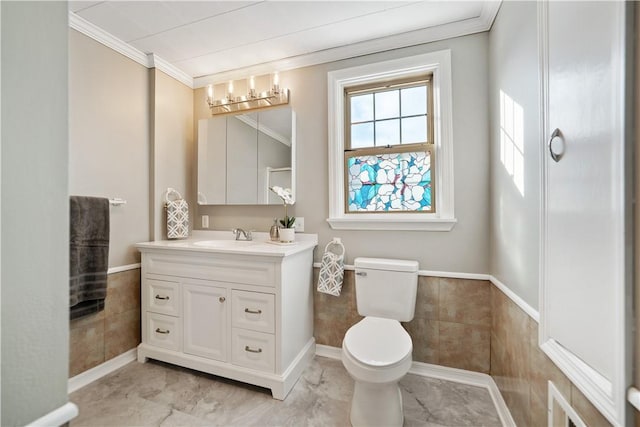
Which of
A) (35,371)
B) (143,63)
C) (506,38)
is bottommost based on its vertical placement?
(35,371)

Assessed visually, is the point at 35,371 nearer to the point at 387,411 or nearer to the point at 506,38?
the point at 387,411

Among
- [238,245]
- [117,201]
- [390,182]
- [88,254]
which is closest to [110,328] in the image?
[88,254]

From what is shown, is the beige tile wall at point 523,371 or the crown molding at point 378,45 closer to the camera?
the beige tile wall at point 523,371

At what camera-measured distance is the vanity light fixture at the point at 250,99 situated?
7.20ft

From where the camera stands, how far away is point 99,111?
6.07ft

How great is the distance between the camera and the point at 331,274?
1938mm

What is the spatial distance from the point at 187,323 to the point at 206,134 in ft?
5.14

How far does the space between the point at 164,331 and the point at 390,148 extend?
6.90 feet

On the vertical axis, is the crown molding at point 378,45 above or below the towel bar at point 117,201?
above

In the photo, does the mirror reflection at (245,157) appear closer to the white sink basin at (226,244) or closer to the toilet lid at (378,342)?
the white sink basin at (226,244)

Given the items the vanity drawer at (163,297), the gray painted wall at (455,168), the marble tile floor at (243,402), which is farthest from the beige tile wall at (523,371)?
the vanity drawer at (163,297)

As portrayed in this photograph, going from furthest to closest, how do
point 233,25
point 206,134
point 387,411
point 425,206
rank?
point 206,134 < point 425,206 < point 233,25 < point 387,411

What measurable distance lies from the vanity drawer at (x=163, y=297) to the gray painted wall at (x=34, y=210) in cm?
154

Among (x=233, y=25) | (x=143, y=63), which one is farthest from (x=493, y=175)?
(x=143, y=63)
